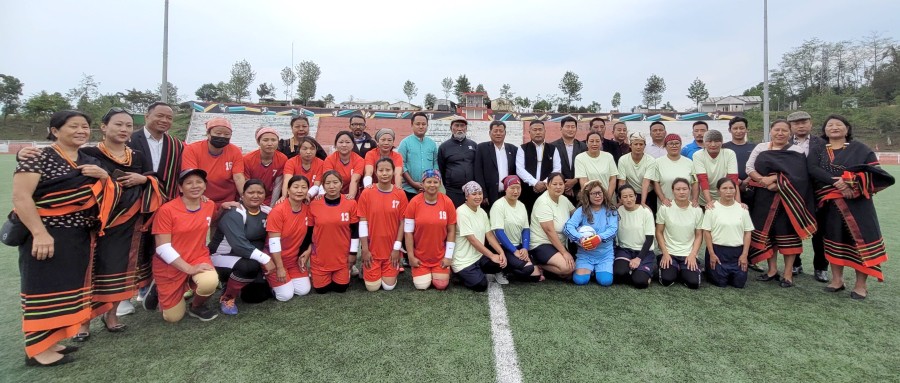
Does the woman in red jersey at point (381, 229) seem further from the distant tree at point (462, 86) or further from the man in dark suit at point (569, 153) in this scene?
the distant tree at point (462, 86)

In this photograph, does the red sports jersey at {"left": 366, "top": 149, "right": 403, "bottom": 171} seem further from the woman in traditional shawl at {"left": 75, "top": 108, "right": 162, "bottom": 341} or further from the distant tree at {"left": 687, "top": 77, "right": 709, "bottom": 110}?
the distant tree at {"left": 687, "top": 77, "right": 709, "bottom": 110}

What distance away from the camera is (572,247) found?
15.1 ft

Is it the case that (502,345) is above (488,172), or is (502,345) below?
below

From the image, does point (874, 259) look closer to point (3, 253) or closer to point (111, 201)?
point (111, 201)

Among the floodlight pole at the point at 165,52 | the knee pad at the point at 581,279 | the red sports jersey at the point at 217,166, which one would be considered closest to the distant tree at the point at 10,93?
the floodlight pole at the point at 165,52

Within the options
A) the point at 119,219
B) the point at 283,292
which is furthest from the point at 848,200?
the point at 119,219

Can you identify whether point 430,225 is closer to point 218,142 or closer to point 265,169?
point 265,169

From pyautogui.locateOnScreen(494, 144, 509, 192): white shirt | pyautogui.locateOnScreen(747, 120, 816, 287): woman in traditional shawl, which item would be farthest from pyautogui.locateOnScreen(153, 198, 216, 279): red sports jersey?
pyautogui.locateOnScreen(747, 120, 816, 287): woman in traditional shawl

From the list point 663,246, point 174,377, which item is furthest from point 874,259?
point 174,377

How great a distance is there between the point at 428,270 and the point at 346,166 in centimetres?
159

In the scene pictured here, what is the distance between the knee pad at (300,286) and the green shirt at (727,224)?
4226 millimetres

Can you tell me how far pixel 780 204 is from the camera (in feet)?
14.3

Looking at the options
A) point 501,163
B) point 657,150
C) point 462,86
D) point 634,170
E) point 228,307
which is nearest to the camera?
point 228,307

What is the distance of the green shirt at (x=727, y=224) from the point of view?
422cm
